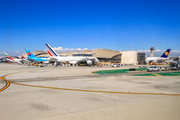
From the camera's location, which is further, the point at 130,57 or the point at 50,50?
the point at 130,57

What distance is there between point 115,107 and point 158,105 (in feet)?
10.9

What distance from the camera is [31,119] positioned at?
8695 mm

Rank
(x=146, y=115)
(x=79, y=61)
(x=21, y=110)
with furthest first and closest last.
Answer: (x=79, y=61), (x=21, y=110), (x=146, y=115)

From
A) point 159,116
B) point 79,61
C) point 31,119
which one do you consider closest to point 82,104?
point 31,119

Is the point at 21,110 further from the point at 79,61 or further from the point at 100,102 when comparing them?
the point at 79,61

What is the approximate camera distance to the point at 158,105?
449 inches

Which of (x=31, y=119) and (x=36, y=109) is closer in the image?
(x=31, y=119)

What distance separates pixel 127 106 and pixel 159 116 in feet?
8.10

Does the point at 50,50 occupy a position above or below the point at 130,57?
above

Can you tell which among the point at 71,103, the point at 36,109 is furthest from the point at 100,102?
the point at 36,109

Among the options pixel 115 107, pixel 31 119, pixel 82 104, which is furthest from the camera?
pixel 82 104

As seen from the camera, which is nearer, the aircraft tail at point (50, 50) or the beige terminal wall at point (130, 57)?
the aircraft tail at point (50, 50)

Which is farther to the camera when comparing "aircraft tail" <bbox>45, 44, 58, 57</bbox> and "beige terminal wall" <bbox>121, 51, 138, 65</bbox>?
"beige terminal wall" <bbox>121, 51, 138, 65</bbox>

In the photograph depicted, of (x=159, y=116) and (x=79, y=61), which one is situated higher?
(x=79, y=61)
